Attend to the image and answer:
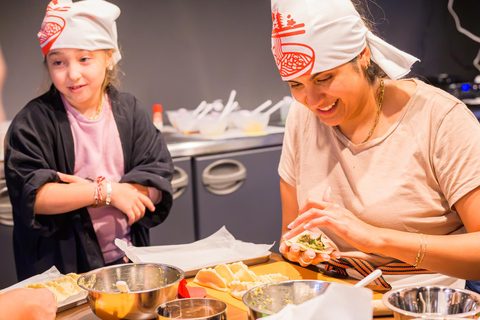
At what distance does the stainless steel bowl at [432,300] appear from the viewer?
3.50ft

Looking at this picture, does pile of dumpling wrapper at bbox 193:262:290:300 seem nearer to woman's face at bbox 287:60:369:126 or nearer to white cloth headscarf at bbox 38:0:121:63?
woman's face at bbox 287:60:369:126

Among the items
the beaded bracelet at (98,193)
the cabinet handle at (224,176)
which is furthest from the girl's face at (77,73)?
the cabinet handle at (224,176)

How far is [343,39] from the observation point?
1.53m

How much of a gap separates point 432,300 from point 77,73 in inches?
56.4

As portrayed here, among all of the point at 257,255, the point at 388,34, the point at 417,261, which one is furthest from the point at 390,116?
the point at 388,34

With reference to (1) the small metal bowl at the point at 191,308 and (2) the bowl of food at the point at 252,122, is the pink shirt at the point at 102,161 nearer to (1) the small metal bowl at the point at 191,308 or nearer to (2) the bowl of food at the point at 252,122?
(1) the small metal bowl at the point at 191,308

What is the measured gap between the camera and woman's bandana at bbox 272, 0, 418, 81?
151cm

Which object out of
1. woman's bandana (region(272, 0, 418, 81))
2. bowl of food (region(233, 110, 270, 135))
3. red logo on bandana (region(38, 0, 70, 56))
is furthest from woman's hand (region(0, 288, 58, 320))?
bowl of food (region(233, 110, 270, 135))

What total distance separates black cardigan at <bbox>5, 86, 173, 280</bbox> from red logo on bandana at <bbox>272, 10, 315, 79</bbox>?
0.76m

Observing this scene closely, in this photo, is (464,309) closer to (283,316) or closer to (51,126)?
(283,316)

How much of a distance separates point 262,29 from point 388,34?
1.17m

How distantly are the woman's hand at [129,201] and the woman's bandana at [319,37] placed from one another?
0.76 metres

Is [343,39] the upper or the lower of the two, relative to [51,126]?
upper

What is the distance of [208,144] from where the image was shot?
3.21 meters
